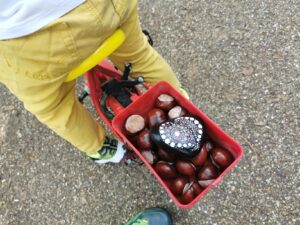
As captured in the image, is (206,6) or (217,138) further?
(206,6)

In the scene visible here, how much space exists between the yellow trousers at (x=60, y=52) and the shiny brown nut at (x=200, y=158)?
370 millimetres

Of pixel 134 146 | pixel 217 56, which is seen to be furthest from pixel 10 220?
pixel 217 56

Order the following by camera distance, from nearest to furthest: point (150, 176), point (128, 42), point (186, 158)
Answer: point (186, 158) → point (128, 42) → point (150, 176)

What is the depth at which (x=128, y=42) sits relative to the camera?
1126 mm

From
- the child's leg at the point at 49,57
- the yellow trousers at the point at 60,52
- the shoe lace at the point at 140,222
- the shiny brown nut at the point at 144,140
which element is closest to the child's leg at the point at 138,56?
the yellow trousers at the point at 60,52

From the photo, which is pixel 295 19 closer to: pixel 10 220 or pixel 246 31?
pixel 246 31

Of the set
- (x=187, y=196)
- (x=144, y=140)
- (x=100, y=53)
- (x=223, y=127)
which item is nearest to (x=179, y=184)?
(x=187, y=196)

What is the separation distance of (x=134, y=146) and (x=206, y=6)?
34.9 inches

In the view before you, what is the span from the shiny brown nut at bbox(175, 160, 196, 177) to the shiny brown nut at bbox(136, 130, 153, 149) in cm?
9

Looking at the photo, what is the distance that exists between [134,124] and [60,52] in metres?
0.30

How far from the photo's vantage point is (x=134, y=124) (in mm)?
1062

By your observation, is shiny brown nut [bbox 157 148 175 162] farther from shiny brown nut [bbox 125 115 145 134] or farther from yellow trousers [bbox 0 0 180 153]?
yellow trousers [bbox 0 0 180 153]

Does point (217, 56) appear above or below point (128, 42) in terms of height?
below

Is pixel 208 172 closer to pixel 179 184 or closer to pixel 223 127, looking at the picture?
pixel 179 184
